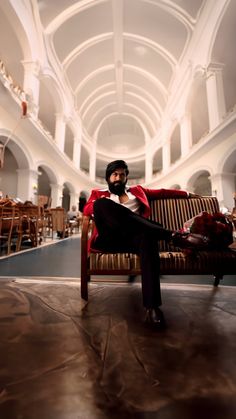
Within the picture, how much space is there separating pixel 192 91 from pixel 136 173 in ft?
41.1

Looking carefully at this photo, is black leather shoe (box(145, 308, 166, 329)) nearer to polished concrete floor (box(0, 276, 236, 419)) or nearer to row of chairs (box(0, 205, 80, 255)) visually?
polished concrete floor (box(0, 276, 236, 419))

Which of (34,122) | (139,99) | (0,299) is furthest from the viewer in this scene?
(139,99)

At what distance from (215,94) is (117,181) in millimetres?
9203

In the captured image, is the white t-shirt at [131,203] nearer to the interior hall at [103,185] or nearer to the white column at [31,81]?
the interior hall at [103,185]

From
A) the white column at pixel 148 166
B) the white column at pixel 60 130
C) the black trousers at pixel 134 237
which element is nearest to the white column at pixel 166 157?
the white column at pixel 148 166

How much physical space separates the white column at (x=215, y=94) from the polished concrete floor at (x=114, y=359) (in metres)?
8.85

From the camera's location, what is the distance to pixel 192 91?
1026cm

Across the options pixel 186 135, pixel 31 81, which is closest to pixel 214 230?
pixel 31 81

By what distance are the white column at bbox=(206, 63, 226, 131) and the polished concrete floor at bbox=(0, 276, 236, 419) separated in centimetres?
885

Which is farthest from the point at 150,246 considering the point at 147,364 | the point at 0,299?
the point at 0,299

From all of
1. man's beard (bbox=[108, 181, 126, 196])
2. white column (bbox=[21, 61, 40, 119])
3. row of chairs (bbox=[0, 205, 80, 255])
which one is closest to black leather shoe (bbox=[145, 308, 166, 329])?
man's beard (bbox=[108, 181, 126, 196])

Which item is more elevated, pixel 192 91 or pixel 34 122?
pixel 192 91

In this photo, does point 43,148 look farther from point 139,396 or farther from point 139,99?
point 139,99

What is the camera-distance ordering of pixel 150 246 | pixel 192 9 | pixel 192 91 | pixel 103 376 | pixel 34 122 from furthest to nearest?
pixel 192 91, pixel 192 9, pixel 34 122, pixel 150 246, pixel 103 376
